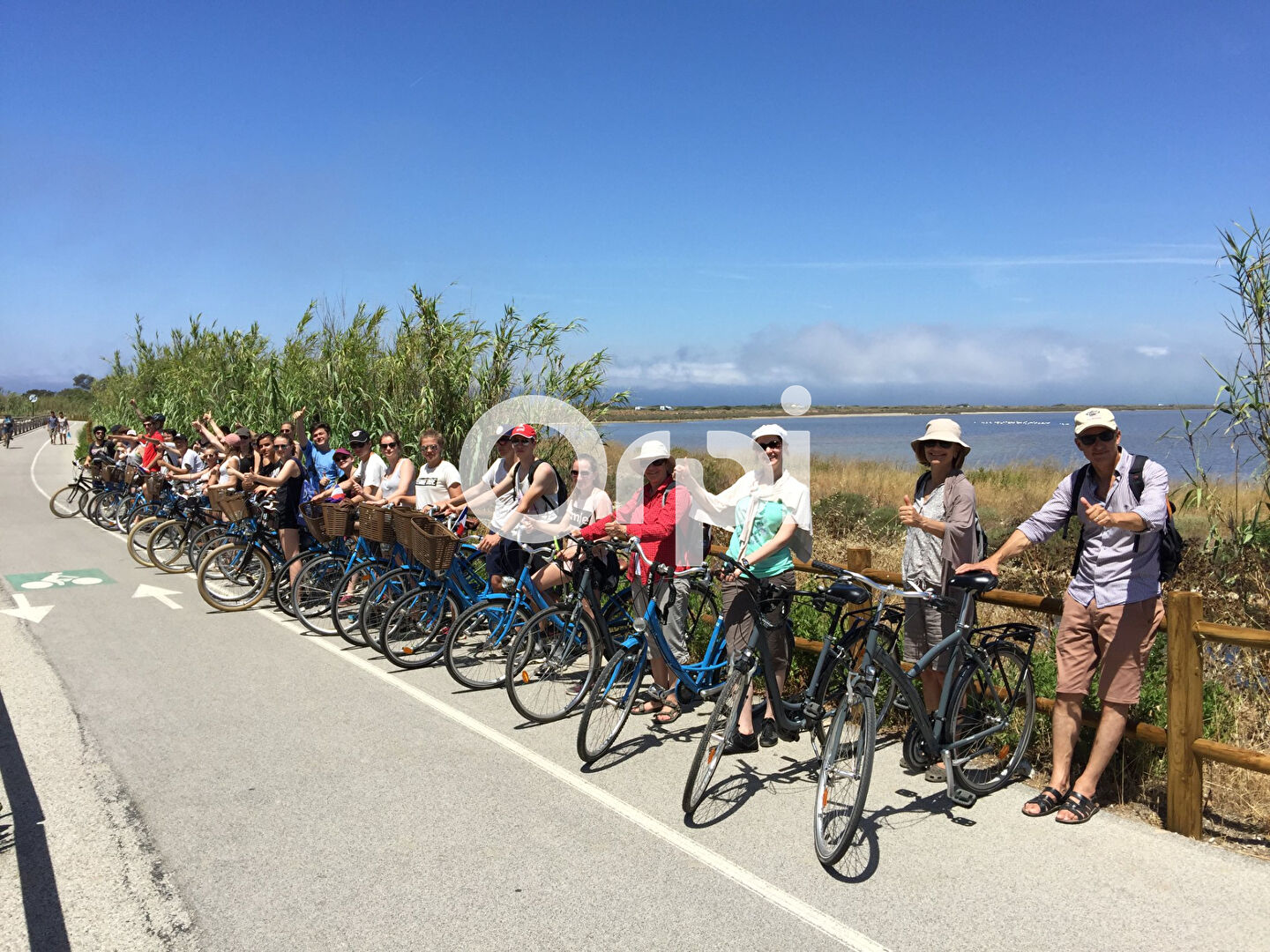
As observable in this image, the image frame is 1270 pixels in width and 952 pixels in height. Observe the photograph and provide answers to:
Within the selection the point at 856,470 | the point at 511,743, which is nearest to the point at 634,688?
the point at 511,743

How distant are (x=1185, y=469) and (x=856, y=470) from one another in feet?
94.8

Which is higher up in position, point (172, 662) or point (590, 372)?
point (590, 372)

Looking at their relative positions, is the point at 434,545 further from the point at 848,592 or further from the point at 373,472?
the point at 848,592

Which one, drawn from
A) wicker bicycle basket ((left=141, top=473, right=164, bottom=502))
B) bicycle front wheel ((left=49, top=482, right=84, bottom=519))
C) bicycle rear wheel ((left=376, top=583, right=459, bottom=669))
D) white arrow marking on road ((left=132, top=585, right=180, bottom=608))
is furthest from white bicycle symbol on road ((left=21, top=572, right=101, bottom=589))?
bicycle front wheel ((left=49, top=482, right=84, bottom=519))

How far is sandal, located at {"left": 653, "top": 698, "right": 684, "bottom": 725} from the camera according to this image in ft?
20.7

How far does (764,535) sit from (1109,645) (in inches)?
79.7

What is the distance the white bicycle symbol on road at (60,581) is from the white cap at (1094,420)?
11.6 m

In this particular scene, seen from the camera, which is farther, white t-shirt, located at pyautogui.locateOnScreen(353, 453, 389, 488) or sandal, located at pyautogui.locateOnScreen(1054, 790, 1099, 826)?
white t-shirt, located at pyautogui.locateOnScreen(353, 453, 389, 488)

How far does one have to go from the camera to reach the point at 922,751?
514 cm

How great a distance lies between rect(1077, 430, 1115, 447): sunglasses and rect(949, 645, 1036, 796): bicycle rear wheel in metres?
1.25

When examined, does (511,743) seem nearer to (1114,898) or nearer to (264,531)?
(1114,898)

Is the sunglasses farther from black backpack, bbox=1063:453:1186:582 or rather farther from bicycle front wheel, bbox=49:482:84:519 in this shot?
bicycle front wheel, bbox=49:482:84:519

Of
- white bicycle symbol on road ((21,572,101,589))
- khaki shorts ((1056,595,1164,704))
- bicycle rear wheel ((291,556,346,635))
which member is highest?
khaki shorts ((1056,595,1164,704))

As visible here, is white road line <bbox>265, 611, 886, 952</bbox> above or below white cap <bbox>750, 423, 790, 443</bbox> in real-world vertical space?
below
